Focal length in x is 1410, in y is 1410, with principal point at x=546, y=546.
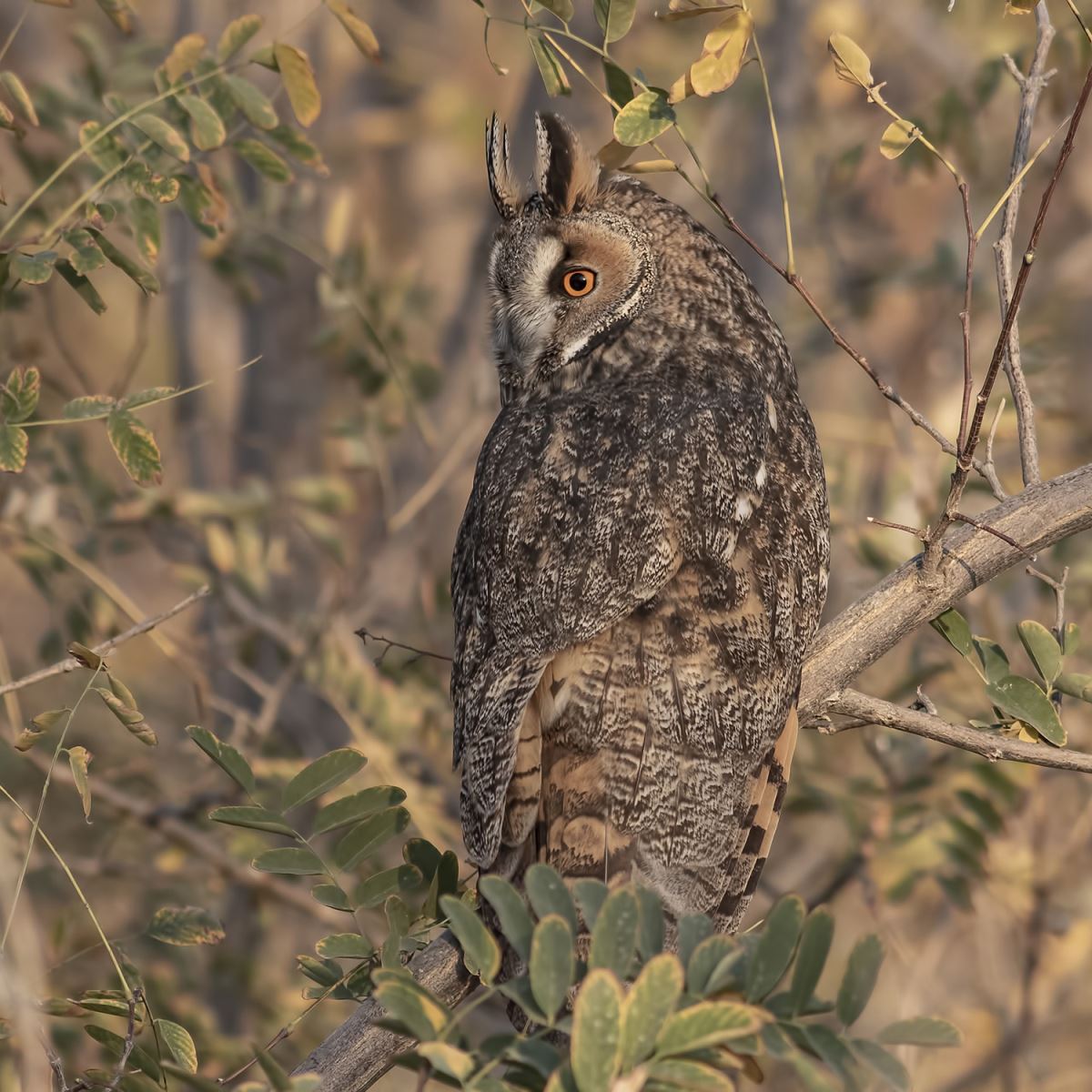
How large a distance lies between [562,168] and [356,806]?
57.7 inches

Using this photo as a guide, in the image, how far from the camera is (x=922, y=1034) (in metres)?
1.43

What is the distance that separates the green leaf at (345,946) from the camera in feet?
6.63

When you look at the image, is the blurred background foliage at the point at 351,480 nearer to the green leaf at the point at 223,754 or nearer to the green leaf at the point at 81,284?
the green leaf at the point at 81,284

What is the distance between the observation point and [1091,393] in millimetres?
6215

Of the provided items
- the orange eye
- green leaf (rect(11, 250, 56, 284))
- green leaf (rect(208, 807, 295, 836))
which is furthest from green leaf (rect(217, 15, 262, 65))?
green leaf (rect(208, 807, 295, 836))

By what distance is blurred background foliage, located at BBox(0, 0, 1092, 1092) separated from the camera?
309cm

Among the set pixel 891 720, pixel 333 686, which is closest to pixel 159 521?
pixel 333 686

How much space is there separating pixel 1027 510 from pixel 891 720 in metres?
0.44

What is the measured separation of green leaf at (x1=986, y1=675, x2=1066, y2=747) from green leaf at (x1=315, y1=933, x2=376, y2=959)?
42.5 inches

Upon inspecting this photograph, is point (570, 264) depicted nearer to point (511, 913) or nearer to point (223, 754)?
point (223, 754)

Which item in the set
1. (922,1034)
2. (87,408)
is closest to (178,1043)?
(87,408)

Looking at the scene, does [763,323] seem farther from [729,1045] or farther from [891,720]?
[729,1045]

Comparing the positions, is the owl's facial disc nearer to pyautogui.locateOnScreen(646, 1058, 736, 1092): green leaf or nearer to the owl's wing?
the owl's wing

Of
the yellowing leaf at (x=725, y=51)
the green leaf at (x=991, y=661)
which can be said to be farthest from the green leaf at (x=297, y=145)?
the green leaf at (x=991, y=661)
